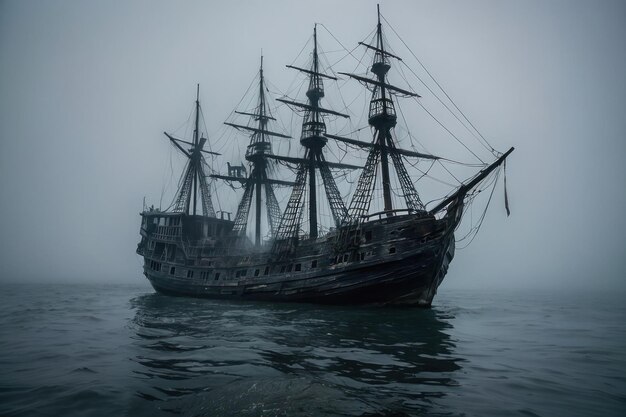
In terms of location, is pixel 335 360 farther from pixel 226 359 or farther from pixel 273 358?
pixel 226 359

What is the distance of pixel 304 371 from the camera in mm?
7059

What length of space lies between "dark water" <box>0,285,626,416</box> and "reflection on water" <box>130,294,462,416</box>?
3cm

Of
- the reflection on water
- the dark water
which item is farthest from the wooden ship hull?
the dark water

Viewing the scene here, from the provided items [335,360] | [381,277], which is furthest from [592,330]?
[335,360]

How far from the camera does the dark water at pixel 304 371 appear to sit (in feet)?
17.2

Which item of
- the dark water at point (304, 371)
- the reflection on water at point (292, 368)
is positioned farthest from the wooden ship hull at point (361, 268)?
the dark water at point (304, 371)

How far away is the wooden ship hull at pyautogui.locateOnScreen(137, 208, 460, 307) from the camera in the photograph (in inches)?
712

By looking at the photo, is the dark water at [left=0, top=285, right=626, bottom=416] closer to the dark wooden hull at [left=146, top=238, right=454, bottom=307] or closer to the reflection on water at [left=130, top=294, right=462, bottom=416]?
the reflection on water at [left=130, top=294, right=462, bottom=416]

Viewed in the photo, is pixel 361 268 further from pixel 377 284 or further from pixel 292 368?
pixel 292 368

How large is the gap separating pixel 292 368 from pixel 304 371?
372mm

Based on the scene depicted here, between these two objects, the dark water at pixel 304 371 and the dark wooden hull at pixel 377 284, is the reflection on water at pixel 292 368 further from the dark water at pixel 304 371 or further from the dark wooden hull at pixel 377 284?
the dark wooden hull at pixel 377 284

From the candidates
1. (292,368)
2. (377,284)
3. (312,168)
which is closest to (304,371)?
(292,368)

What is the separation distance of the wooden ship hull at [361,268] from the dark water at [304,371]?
5096 millimetres

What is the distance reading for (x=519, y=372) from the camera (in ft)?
24.8
